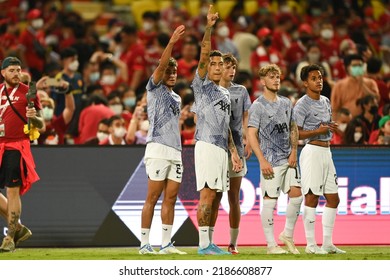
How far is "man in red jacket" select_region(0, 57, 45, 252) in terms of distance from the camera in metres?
17.7

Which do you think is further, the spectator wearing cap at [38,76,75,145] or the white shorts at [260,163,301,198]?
the spectator wearing cap at [38,76,75,145]

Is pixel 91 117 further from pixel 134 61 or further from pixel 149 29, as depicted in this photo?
pixel 149 29

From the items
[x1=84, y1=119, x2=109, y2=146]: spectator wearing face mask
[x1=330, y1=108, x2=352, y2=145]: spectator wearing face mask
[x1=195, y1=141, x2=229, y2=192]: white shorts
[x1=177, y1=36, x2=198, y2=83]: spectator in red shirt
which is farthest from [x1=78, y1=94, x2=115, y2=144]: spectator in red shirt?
[x1=195, y1=141, x2=229, y2=192]: white shorts

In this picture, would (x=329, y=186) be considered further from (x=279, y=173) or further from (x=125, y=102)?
(x=125, y=102)

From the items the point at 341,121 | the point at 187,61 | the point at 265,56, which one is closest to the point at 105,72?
the point at 187,61

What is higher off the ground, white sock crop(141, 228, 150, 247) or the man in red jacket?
the man in red jacket

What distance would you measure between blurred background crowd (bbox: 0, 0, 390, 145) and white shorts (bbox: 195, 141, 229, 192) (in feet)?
12.7

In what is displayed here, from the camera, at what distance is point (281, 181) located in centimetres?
1714

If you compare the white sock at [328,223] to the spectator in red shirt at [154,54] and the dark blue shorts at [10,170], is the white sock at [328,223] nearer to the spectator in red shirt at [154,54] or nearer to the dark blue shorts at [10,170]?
the dark blue shorts at [10,170]

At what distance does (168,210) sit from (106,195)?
2.78m

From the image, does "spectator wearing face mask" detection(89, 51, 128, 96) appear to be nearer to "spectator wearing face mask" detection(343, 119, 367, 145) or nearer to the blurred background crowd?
the blurred background crowd

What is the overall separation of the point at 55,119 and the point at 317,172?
6.53 metres

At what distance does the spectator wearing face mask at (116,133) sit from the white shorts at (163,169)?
4.15m
